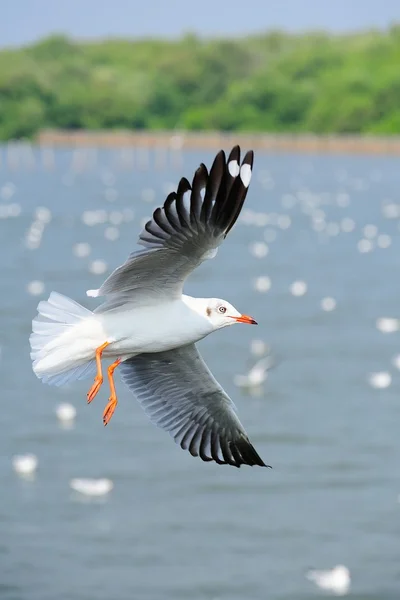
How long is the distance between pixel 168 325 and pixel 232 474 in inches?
249

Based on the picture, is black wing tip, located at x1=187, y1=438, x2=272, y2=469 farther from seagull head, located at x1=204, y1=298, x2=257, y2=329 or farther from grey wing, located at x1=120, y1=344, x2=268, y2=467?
seagull head, located at x1=204, y1=298, x2=257, y2=329

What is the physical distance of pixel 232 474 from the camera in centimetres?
1259

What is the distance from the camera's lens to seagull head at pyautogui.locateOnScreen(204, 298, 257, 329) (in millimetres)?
6363


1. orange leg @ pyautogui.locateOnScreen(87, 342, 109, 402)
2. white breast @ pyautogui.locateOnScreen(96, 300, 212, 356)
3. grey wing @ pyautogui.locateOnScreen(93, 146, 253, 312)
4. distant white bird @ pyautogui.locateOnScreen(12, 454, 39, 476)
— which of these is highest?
distant white bird @ pyautogui.locateOnScreen(12, 454, 39, 476)

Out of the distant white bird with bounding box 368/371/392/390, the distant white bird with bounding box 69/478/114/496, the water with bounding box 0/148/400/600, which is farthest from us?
the distant white bird with bounding box 368/371/392/390

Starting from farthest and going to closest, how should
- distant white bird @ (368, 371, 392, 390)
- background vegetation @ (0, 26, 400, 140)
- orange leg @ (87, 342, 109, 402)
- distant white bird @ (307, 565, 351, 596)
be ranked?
background vegetation @ (0, 26, 400, 140), distant white bird @ (368, 371, 392, 390), distant white bird @ (307, 565, 351, 596), orange leg @ (87, 342, 109, 402)

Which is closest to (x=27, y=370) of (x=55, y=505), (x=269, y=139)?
(x=55, y=505)

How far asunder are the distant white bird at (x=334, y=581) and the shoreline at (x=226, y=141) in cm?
6325

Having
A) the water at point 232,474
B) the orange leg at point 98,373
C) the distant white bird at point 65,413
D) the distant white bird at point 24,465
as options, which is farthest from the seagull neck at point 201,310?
the distant white bird at point 65,413

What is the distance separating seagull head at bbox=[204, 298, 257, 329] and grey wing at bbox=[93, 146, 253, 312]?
0.57 ft

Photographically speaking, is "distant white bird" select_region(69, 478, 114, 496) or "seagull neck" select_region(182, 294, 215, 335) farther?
"distant white bird" select_region(69, 478, 114, 496)

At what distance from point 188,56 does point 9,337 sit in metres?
105

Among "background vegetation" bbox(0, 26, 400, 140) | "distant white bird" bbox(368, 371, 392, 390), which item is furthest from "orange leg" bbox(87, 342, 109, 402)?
→ "background vegetation" bbox(0, 26, 400, 140)

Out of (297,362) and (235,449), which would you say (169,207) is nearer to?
(235,449)
